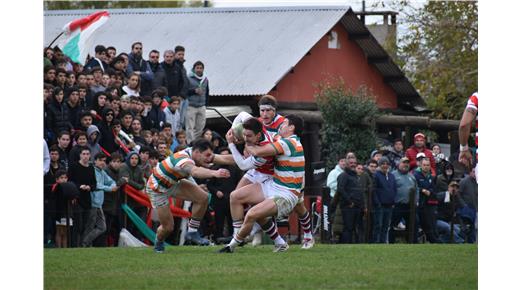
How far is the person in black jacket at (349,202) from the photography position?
21.5 meters

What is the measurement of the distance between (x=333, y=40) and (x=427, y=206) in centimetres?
1304

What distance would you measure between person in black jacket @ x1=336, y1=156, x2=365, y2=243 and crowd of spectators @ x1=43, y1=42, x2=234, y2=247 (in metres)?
2.12

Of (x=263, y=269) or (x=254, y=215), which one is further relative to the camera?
(x=254, y=215)

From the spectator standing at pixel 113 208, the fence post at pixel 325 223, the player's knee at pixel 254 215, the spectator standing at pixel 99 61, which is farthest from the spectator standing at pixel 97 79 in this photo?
the player's knee at pixel 254 215

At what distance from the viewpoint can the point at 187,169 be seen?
14781mm

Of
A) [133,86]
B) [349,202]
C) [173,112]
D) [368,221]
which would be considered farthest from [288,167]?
[173,112]

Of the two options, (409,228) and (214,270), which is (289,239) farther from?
(214,270)

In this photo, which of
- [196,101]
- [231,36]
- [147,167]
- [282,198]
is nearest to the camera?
[282,198]

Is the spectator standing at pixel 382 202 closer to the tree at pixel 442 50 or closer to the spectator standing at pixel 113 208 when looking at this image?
the spectator standing at pixel 113 208

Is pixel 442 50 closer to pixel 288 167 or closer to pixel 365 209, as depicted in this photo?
pixel 365 209

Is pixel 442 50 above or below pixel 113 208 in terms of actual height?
above

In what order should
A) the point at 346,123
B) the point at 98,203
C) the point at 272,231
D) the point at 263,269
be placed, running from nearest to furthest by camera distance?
1. the point at 263,269
2. the point at 272,231
3. the point at 98,203
4. the point at 346,123

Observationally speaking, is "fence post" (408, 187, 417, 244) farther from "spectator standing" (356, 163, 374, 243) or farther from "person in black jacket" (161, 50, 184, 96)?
"person in black jacket" (161, 50, 184, 96)

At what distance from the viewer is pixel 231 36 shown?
33.2 meters
